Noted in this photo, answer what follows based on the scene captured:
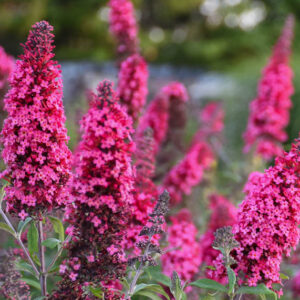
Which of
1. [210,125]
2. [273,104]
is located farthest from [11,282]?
[210,125]

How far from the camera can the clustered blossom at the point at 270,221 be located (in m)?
1.69

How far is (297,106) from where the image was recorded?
1016 centimetres

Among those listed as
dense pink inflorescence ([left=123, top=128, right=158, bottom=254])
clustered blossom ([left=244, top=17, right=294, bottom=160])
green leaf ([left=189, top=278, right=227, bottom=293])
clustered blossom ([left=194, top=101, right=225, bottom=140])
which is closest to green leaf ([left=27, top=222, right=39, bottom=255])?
dense pink inflorescence ([left=123, top=128, right=158, bottom=254])

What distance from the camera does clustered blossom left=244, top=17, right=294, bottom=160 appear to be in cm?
442

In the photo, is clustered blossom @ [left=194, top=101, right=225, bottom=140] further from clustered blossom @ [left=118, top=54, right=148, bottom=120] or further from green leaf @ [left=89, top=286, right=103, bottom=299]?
green leaf @ [left=89, top=286, right=103, bottom=299]

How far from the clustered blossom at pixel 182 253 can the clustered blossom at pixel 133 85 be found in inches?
39.3

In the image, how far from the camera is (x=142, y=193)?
208cm

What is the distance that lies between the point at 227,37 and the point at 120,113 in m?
20.1

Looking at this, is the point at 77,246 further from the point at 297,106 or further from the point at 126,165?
the point at 297,106

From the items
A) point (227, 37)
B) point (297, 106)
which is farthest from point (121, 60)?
point (227, 37)

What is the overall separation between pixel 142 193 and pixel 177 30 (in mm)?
20622

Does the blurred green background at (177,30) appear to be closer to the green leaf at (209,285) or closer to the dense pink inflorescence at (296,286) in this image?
the dense pink inflorescence at (296,286)

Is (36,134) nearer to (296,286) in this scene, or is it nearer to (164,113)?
(164,113)

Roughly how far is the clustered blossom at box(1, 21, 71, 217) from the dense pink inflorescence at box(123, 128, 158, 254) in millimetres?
425
